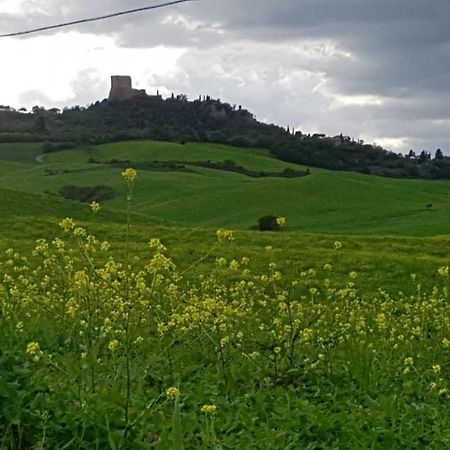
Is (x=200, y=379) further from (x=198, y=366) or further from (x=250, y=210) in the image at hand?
(x=250, y=210)

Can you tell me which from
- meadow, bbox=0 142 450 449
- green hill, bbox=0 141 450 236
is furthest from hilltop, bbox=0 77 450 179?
meadow, bbox=0 142 450 449

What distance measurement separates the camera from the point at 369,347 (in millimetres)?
7238

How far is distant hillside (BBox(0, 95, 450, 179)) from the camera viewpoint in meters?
109

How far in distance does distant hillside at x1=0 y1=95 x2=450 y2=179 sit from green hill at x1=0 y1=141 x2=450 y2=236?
16.1 meters

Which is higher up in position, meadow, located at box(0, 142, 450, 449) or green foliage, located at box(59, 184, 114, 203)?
meadow, located at box(0, 142, 450, 449)

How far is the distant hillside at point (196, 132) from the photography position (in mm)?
108950

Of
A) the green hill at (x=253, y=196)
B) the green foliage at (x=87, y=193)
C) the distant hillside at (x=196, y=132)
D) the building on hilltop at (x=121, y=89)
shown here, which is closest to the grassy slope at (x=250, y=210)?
the green hill at (x=253, y=196)

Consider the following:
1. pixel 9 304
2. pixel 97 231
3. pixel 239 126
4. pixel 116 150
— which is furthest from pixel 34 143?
pixel 9 304

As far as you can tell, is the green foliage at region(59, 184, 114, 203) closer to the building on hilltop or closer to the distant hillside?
the distant hillside

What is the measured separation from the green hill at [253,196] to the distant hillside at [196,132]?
16.1 metres

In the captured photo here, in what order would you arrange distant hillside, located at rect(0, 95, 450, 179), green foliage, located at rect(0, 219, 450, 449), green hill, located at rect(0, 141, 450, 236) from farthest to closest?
distant hillside, located at rect(0, 95, 450, 179) → green hill, located at rect(0, 141, 450, 236) → green foliage, located at rect(0, 219, 450, 449)

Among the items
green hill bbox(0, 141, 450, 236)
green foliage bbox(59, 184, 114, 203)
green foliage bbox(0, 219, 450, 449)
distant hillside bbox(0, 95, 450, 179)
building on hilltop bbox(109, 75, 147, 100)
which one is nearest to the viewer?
green foliage bbox(0, 219, 450, 449)

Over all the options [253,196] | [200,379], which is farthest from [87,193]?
[200,379]

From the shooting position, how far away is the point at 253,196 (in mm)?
61469
